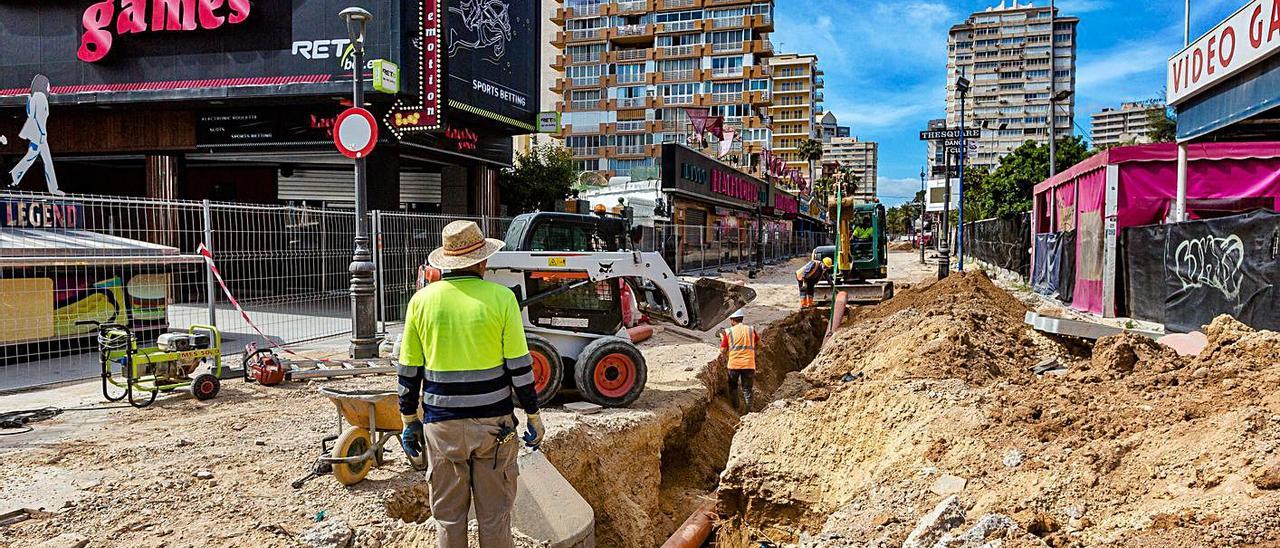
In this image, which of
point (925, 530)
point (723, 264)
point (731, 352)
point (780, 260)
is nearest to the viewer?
point (925, 530)

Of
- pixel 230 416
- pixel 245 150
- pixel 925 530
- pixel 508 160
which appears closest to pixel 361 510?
pixel 230 416

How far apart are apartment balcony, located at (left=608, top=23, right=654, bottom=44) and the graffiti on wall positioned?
6567 centimetres

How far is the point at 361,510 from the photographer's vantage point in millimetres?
4914

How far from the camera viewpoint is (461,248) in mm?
4078

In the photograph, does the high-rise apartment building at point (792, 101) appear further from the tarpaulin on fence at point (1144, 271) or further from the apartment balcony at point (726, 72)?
the tarpaulin on fence at point (1144, 271)

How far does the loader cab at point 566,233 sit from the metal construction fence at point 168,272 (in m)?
3.53

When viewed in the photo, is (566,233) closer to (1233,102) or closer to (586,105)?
(1233,102)

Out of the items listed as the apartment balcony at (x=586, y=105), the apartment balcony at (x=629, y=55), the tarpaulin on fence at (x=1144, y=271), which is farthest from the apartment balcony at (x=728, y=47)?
the tarpaulin on fence at (x=1144, y=271)

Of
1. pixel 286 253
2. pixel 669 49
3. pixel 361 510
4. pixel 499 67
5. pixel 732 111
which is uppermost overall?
pixel 669 49

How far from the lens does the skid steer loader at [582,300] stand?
7.73 meters

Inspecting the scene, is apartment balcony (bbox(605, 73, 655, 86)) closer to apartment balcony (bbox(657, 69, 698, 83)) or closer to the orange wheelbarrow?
apartment balcony (bbox(657, 69, 698, 83))

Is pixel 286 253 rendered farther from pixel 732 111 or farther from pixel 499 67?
pixel 732 111

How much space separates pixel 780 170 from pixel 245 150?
1659 inches

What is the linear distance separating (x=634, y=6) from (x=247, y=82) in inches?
2371
